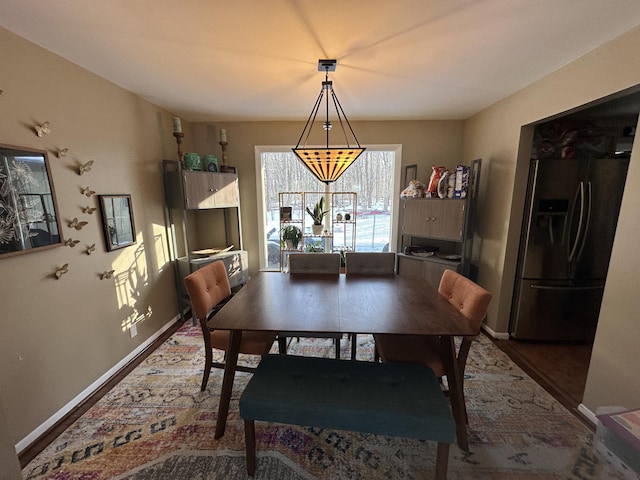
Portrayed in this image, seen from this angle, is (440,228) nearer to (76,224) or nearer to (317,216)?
(317,216)

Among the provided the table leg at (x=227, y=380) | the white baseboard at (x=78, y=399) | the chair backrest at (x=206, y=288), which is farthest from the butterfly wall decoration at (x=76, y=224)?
the table leg at (x=227, y=380)

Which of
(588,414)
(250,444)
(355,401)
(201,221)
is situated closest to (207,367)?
(250,444)

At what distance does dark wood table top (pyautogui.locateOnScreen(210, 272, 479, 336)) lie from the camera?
1357 millimetres

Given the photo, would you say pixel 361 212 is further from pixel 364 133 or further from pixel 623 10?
pixel 623 10

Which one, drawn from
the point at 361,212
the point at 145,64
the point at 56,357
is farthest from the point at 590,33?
the point at 56,357

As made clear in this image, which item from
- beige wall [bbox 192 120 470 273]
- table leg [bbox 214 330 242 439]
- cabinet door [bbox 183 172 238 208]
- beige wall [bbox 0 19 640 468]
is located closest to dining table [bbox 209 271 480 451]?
table leg [bbox 214 330 242 439]

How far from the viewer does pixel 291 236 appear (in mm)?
3297

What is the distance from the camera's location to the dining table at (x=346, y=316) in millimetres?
1354

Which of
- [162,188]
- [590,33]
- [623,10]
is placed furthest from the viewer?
[162,188]

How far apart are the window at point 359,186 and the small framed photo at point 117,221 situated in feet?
4.84

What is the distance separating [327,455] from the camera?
56.8 inches

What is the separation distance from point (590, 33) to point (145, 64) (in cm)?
275

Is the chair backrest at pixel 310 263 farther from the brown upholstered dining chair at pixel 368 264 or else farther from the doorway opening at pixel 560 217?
the doorway opening at pixel 560 217

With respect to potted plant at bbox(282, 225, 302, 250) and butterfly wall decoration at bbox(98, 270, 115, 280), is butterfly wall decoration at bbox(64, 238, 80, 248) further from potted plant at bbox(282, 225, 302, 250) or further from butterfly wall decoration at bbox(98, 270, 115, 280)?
potted plant at bbox(282, 225, 302, 250)
